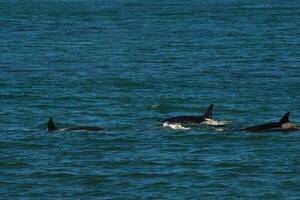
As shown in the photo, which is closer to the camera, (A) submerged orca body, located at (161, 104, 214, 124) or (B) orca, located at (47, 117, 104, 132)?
A: (B) orca, located at (47, 117, 104, 132)

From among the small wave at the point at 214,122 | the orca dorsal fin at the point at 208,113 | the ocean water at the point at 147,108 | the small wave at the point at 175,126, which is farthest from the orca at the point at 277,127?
the small wave at the point at 175,126

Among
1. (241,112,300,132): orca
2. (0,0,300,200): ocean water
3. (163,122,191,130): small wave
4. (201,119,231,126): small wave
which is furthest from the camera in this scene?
(201,119,231,126): small wave

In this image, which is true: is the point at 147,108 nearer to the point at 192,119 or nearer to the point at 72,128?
the point at 192,119

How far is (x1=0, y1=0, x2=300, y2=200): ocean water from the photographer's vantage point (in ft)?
124

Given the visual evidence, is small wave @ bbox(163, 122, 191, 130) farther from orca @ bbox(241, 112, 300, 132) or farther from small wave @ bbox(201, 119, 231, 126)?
orca @ bbox(241, 112, 300, 132)

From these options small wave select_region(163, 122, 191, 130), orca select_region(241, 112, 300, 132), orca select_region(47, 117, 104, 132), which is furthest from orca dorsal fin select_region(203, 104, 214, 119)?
orca select_region(47, 117, 104, 132)

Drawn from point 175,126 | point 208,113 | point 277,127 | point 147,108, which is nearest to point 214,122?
point 208,113

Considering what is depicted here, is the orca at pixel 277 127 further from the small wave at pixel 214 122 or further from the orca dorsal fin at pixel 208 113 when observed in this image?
the orca dorsal fin at pixel 208 113

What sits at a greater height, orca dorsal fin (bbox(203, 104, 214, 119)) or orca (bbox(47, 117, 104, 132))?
orca dorsal fin (bbox(203, 104, 214, 119))


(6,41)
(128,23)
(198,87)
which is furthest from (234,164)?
(128,23)

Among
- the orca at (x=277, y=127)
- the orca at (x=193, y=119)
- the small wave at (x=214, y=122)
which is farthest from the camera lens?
the orca at (x=193, y=119)

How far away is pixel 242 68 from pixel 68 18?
179ft

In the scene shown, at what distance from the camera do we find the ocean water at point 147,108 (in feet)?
124

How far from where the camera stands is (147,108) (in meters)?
52.5
